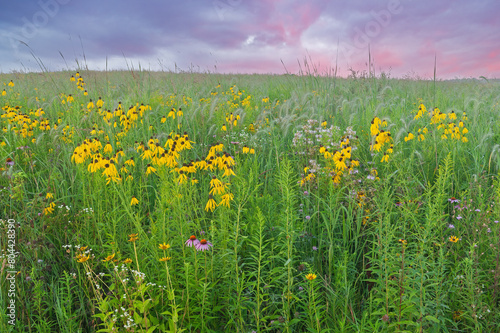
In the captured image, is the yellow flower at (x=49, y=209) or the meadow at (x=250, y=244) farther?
the yellow flower at (x=49, y=209)

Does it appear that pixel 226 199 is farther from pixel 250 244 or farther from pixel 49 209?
pixel 49 209

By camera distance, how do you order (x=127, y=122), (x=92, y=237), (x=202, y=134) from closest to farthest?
1. (x=92, y=237)
2. (x=127, y=122)
3. (x=202, y=134)

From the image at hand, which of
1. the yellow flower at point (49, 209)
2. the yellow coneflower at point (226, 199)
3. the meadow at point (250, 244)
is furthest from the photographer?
the yellow flower at point (49, 209)

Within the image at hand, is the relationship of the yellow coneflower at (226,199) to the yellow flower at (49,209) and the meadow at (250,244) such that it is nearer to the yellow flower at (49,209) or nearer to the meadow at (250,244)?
the meadow at (250,244)

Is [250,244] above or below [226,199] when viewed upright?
below

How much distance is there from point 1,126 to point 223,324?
5.52 m

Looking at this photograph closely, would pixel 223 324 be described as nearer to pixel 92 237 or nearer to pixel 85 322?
pixel 85 322

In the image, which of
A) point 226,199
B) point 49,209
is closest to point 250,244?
point 226,199

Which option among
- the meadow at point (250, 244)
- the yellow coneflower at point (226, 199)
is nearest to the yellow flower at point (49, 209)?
the meadow at point (250, 244)

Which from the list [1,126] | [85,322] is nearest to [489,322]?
[85,322]

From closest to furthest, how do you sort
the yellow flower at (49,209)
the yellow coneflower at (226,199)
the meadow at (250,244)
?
the meadow at (250,244) < the yellow coneflower at (226,199) < the yellow flower at (49,209)

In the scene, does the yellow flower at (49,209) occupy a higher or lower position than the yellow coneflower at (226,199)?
lower

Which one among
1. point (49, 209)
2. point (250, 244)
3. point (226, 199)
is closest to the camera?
point (250, 244)

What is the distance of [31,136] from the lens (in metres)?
4.68
